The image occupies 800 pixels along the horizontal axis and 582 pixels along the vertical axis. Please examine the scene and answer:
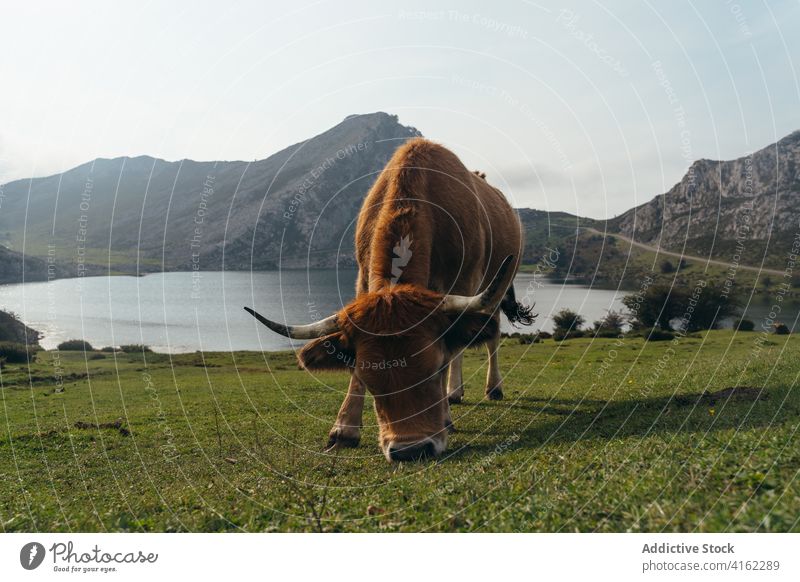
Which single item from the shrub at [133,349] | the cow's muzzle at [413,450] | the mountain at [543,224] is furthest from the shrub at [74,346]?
the cow's muzzle at [413,450]

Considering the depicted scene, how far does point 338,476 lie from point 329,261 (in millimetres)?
153689

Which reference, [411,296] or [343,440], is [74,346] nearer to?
[343,440]

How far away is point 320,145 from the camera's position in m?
154

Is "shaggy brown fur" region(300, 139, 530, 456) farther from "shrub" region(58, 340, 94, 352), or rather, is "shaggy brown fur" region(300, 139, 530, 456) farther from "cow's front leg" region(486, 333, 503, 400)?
"shrub" region(58, 340, 94, 352)

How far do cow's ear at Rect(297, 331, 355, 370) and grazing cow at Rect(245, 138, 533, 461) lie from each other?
18mm

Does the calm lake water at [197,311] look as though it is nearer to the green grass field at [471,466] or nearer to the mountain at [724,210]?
the mountain at [724,210]

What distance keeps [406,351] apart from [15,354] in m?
37.6

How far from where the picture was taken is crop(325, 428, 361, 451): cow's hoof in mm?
10828

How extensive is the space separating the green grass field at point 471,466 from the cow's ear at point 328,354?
1530mm

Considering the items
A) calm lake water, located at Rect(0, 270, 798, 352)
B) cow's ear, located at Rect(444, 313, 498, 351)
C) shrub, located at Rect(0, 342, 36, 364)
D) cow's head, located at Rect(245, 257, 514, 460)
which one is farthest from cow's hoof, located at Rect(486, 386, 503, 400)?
shrub, located at Rect(0, 342, 36, 364)

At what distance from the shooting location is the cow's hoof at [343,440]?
10828 millimetres

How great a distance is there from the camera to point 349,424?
36.0 feet

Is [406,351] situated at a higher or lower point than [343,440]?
higher

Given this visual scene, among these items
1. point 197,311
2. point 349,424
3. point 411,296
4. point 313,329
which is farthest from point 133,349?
point 411,296
